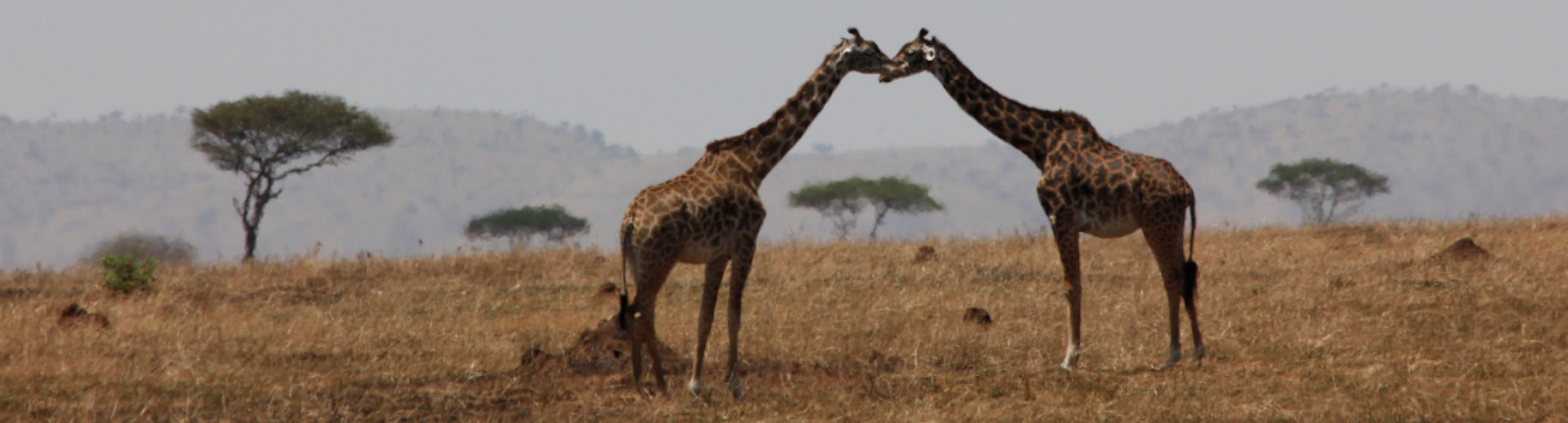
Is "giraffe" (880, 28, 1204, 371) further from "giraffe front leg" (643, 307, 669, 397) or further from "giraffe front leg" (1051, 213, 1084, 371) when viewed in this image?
"giraffe front leg" (643, 307, 669, 397)

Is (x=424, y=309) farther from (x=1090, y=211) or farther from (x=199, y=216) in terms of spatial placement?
(x=199, y=216)

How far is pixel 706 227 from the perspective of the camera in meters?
10.3

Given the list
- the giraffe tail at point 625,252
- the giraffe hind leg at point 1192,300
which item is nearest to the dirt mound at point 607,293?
the giraffe tail at point 625,252

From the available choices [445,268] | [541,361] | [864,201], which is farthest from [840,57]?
[864,201]

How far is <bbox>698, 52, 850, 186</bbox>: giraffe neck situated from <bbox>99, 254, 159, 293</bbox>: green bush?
1092 centimetres

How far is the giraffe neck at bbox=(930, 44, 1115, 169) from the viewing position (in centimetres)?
1216

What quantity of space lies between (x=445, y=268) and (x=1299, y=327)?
502 inches

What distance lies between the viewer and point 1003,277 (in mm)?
17906

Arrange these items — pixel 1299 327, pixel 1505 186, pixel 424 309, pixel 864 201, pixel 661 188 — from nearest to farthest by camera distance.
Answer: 1. pixel 661 188
2. pixel 1299 327
3. pixel 424 309
4. pixel 864 201
5. pixel 1505 186

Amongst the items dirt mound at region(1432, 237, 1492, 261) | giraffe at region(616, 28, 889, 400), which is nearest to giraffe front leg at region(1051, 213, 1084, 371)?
giraffe at region(616, 28, 889, 400)

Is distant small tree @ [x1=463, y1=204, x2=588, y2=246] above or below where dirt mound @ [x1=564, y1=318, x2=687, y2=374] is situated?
above

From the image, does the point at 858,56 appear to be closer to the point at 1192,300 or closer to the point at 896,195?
the point at 1192,300

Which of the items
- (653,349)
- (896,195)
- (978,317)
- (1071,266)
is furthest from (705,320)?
(896,195)

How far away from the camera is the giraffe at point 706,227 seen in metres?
10.2
